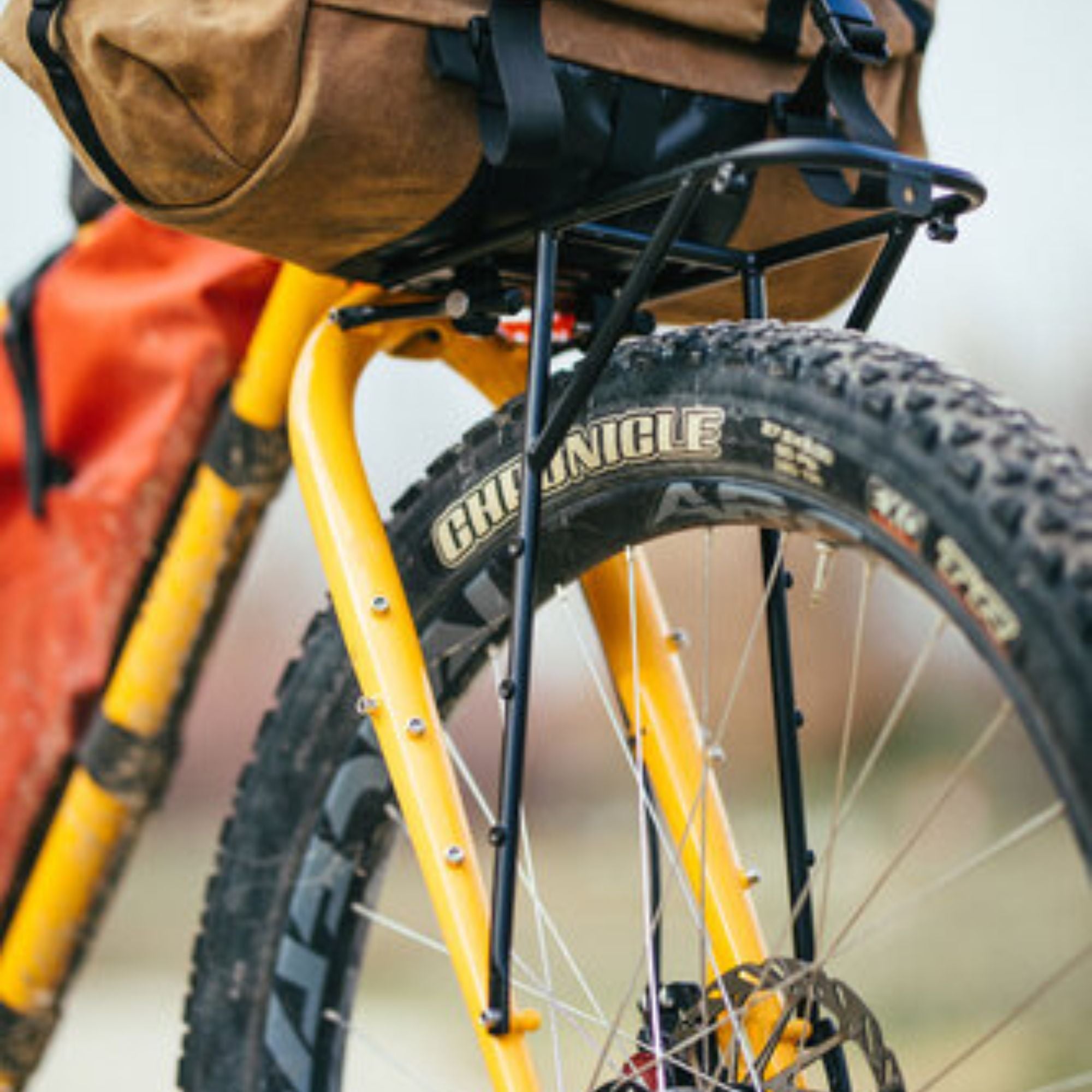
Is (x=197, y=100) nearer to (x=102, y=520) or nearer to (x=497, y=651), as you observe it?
(x=497, y=651)

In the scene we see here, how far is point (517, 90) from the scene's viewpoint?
69 cm

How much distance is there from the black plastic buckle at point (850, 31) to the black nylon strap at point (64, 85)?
34 cm

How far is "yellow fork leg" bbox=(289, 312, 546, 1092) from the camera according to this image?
0.73 metres

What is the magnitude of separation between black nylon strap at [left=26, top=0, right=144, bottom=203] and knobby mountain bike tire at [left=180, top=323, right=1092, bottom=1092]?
23 centimetres

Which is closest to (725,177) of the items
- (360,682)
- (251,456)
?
(360,682)

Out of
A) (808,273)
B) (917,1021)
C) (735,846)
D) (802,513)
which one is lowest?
(917,1021)

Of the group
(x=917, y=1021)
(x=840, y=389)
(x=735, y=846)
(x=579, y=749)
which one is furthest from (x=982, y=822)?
(x=840, y=389)

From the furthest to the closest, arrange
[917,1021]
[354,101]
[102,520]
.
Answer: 1. [917,1021]
2. [102,520]
3. [354,101]

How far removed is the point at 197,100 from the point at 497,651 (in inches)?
13.9

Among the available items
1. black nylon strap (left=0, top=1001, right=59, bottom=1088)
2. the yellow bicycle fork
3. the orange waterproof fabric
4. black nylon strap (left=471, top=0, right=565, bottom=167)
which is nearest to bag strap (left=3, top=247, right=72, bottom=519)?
the orange waterproof fabric

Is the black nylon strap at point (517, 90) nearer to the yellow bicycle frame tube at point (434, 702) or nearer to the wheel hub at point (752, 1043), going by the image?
the yellow bicycle frame tube at point (434, 702)

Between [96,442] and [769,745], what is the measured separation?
0.93 meters

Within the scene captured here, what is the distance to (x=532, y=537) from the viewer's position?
27.5 inches

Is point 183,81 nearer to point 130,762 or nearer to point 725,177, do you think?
point 725,177
